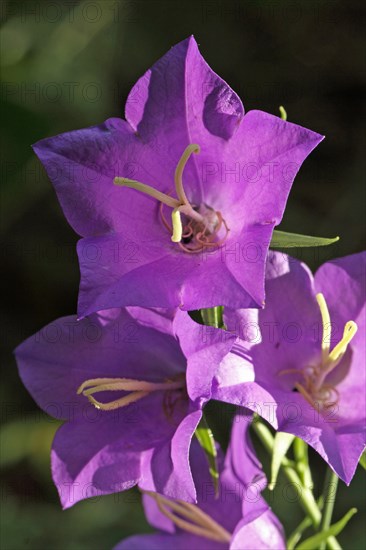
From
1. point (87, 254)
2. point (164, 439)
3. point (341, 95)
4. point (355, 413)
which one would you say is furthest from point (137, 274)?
point (341, 95)

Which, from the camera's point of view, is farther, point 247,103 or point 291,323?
point 247,103

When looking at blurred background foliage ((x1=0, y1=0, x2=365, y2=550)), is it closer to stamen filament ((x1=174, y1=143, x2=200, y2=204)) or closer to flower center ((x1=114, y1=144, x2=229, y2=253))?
flower center ((x1=114, y1=144, x2=229, y2=253))

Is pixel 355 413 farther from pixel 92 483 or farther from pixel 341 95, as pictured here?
pixel 341 95

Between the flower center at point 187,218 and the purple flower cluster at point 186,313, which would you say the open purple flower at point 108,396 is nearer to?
the purple flower cluster at point 186,313

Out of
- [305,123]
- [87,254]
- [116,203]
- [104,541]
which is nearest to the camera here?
[87,254]

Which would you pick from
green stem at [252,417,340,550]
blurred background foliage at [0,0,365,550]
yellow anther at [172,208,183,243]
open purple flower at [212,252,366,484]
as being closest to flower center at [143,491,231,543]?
green stem at [252,417,340,550]

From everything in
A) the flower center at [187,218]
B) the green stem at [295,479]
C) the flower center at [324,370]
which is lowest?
the green stem at [295,479]

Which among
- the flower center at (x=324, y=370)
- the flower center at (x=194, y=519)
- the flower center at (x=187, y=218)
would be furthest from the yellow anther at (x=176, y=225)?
the flower center at (x=194, y=519)
